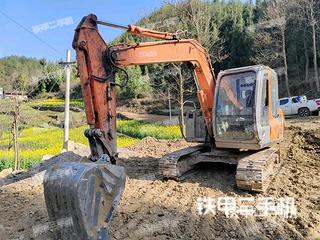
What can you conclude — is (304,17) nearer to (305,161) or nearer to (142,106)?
(142,106)

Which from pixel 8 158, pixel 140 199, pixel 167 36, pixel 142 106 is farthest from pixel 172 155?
pixel 142 106

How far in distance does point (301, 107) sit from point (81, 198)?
801 inches

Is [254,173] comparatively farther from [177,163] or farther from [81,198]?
[81,198]

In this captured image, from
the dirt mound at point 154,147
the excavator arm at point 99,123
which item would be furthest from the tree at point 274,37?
the excavator arm at point 99,123

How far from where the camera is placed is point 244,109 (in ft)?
25.1

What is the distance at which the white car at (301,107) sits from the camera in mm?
22545

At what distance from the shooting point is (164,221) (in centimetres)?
607

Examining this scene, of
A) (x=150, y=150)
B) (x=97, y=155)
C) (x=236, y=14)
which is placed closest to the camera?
(x=97, y=155)

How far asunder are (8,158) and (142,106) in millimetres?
21282

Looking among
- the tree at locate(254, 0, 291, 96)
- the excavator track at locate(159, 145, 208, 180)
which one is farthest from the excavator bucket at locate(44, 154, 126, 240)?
the tree at locate(254, 0, 291, 96)

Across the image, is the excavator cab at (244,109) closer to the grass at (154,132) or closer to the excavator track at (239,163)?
the excavator track at (239,163)

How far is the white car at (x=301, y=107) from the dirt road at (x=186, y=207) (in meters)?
13.0

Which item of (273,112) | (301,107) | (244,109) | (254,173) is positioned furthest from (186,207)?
(301,107)

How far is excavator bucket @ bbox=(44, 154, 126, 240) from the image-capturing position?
4.53 metres
